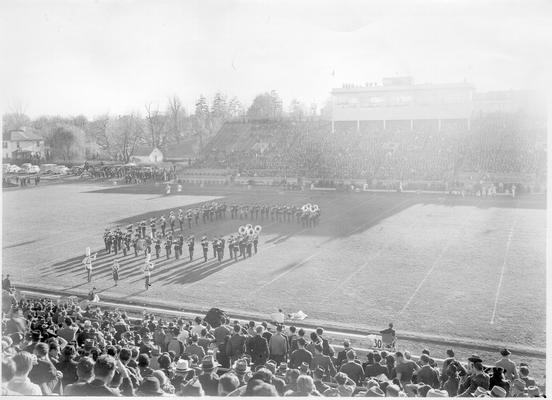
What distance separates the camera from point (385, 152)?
127 ft

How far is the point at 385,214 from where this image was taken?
2316 centimetres

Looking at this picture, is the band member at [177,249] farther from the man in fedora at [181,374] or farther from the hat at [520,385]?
the hat at [520,385]

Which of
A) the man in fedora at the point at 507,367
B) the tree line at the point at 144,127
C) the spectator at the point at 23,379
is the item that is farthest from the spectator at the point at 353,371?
the tree line at the point at 144,127

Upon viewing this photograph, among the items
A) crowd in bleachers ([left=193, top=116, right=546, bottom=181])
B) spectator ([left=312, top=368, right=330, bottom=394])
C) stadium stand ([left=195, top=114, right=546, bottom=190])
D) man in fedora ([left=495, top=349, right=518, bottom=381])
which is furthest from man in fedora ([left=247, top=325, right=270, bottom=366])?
crowd in bleachers ([left=193, top=116, right=546, bottom=181])

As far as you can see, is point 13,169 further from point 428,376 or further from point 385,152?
point 428,376

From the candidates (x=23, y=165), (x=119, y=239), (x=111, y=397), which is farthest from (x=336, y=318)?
(x=23, y=165)

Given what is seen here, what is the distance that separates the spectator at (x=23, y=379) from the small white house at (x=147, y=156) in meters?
54.0

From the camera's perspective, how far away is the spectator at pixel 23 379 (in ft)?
15.8

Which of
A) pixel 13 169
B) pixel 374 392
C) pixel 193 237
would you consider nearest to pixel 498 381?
pixel 374 392

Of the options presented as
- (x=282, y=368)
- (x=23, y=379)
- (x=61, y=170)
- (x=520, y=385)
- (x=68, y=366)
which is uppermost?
(x=61, y=170)

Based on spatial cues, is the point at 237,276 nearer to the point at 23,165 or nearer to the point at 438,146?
the point at 438,146

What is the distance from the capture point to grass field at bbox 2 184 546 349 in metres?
11.2

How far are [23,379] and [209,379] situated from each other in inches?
72.8

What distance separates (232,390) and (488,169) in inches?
1248
